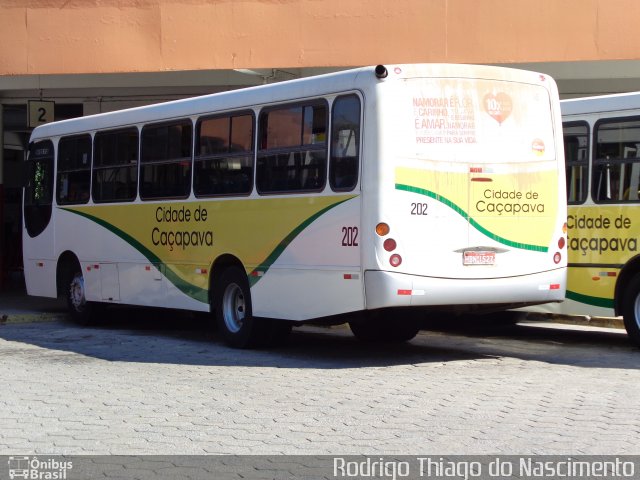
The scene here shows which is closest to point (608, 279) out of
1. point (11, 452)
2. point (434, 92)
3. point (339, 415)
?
point (434, 92)

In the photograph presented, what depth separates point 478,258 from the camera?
12.3 m

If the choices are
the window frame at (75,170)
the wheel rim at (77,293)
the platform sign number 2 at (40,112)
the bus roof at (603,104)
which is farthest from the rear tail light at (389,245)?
the platform sign number 2 at (40,112)

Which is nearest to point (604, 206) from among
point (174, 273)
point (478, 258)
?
point (478, 258)

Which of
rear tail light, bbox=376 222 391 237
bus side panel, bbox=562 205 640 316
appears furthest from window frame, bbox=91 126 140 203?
bus side panel, bbox=562 205 640 316

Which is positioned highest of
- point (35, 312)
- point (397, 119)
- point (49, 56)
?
point (49, 56)

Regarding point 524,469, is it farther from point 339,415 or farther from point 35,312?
point 35,312

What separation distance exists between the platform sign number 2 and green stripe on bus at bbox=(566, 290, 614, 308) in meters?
11.6

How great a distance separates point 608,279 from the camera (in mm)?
14109

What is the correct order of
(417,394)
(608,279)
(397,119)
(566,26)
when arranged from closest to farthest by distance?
(417,394) → (397,119) → (608,279) → (566,26)

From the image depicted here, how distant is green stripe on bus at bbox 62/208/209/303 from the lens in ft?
48.4

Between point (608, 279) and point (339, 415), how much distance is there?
5986 millimetres

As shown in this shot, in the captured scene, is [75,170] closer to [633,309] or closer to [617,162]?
[617,162]

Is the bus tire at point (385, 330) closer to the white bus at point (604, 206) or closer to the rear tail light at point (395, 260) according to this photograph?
the white bus at point (604, 206)

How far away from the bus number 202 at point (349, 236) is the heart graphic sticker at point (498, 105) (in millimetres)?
2004
